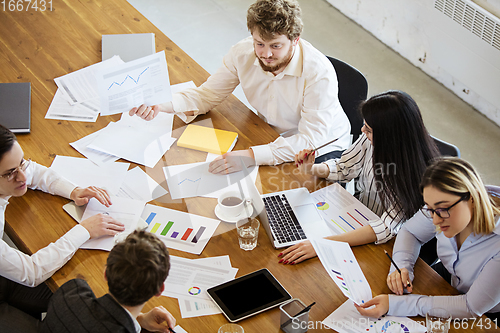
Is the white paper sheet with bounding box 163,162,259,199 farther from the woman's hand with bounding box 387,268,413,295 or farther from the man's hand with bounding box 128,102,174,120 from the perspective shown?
the woman's hand with bounding box 387,268,413,295

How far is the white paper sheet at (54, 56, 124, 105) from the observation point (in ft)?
7.71

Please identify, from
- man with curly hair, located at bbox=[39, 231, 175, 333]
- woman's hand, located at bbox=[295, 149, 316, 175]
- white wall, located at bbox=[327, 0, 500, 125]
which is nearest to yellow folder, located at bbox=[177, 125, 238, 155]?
woman's hand, located at bbox=[295, 149, 316, 175]

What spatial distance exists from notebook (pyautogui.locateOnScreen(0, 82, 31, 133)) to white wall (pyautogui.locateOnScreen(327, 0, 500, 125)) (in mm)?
2815

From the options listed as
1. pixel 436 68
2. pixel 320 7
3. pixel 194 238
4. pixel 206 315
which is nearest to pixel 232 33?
pixel 320 7

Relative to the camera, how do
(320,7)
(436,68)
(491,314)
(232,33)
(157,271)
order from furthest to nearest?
1. (320,7)
2. (232,33)
3. (436,68)
4. (491,314)
5. (157,271)

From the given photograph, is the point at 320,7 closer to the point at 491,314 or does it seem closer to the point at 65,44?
the point at 65,44

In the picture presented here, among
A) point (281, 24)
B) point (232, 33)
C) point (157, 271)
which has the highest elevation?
point (281, 24)

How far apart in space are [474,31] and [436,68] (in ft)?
2.06

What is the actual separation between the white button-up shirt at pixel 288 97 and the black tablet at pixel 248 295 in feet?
1.99

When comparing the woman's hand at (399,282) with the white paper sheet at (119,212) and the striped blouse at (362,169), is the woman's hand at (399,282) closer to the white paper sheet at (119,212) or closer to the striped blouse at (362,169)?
the striped blouse at (362,169)

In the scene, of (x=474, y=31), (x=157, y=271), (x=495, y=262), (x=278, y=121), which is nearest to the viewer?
(x=157, y=271)

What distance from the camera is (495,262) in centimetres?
149

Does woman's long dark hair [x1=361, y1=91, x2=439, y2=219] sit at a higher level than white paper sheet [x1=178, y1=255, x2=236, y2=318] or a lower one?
higher

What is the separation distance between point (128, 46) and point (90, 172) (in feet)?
3.01
